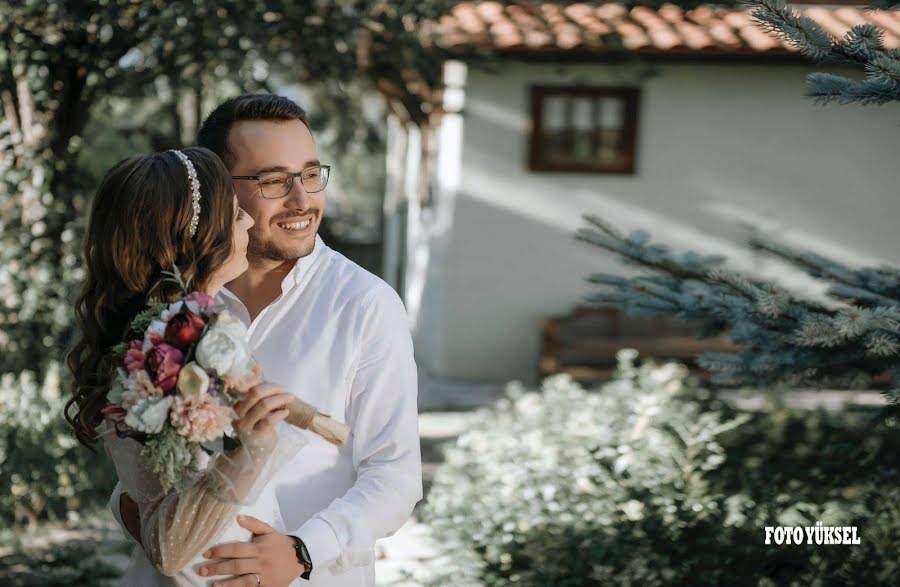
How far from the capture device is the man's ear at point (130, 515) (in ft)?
7.28

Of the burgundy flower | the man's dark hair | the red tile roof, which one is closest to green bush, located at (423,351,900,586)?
the man's dark hair

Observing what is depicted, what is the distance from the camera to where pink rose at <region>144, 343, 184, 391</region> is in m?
1.89

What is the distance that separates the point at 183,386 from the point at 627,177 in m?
9.93

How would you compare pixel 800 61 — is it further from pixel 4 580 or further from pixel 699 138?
pixel 4 580

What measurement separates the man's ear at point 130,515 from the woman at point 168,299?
46 millimetres

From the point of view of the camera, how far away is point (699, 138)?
450 inches

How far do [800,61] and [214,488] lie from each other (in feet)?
34.6

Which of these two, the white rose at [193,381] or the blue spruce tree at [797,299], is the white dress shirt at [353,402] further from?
the blue spruce tree at [797,299]

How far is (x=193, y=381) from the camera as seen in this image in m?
1.87

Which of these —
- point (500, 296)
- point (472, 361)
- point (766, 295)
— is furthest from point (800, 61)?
point (766, 295)

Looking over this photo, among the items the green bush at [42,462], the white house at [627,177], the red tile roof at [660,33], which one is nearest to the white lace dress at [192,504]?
the green bush at [42,462]

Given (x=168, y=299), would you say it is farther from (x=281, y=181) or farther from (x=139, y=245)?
(x=281, y=181)

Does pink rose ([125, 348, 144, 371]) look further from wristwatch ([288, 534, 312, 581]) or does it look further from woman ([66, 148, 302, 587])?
wristwatch ([288, 534, 312, 581])

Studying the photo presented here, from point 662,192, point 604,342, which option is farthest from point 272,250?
point 662,192
